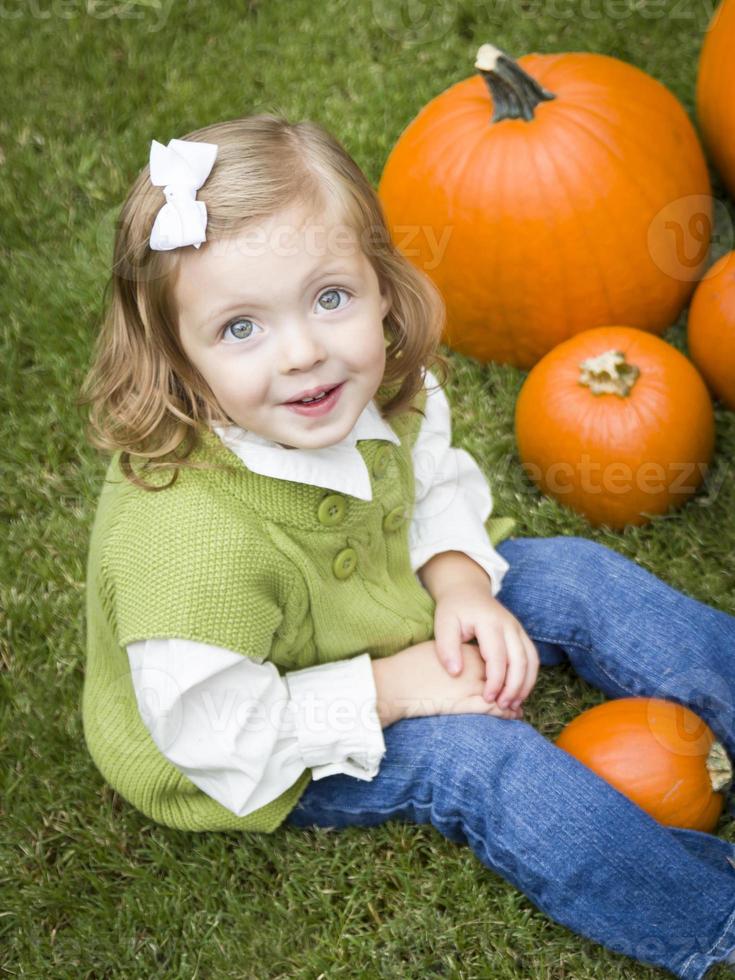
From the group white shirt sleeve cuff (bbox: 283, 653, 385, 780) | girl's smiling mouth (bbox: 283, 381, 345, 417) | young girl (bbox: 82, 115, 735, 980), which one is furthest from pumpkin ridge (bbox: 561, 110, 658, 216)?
white shirt sleeve cuff (bbox: 283, 653, 385, 780)

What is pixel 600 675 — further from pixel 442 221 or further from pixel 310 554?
pixel 442 221

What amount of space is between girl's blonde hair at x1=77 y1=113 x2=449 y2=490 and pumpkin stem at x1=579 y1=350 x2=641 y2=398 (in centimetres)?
56

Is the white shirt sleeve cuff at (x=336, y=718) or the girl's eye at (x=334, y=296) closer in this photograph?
the girl's eye at (x=334, y=296)

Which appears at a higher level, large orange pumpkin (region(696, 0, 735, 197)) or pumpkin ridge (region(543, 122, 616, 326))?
large orange pumpkin (region(696, 0, 735, 197))

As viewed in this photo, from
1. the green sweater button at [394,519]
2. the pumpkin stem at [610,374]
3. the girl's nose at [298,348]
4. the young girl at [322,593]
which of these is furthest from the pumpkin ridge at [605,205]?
the girl's nose at [298,348]

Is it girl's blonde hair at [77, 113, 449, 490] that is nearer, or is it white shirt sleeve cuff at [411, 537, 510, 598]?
girl's blonde hair at [77, 113, 449, 490]

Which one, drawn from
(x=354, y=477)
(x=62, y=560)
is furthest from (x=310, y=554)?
(x=62, y=560)

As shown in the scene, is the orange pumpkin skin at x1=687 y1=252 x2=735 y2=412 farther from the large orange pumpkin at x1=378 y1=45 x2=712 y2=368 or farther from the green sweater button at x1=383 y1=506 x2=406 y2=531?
the green sweater button at x1=383 y1=506 x2=406 y2=531

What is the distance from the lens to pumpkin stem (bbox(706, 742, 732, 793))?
74.3 inches

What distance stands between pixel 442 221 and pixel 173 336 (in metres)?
1.08

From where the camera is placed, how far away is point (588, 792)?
1778mm

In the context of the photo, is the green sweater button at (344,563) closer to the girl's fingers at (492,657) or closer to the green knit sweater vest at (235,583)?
the green knit sweater vest at (235,583)

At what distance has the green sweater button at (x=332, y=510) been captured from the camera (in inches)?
69.4

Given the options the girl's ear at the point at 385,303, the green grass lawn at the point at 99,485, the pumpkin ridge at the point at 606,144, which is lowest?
the green grass lawn at the point at 99,485
